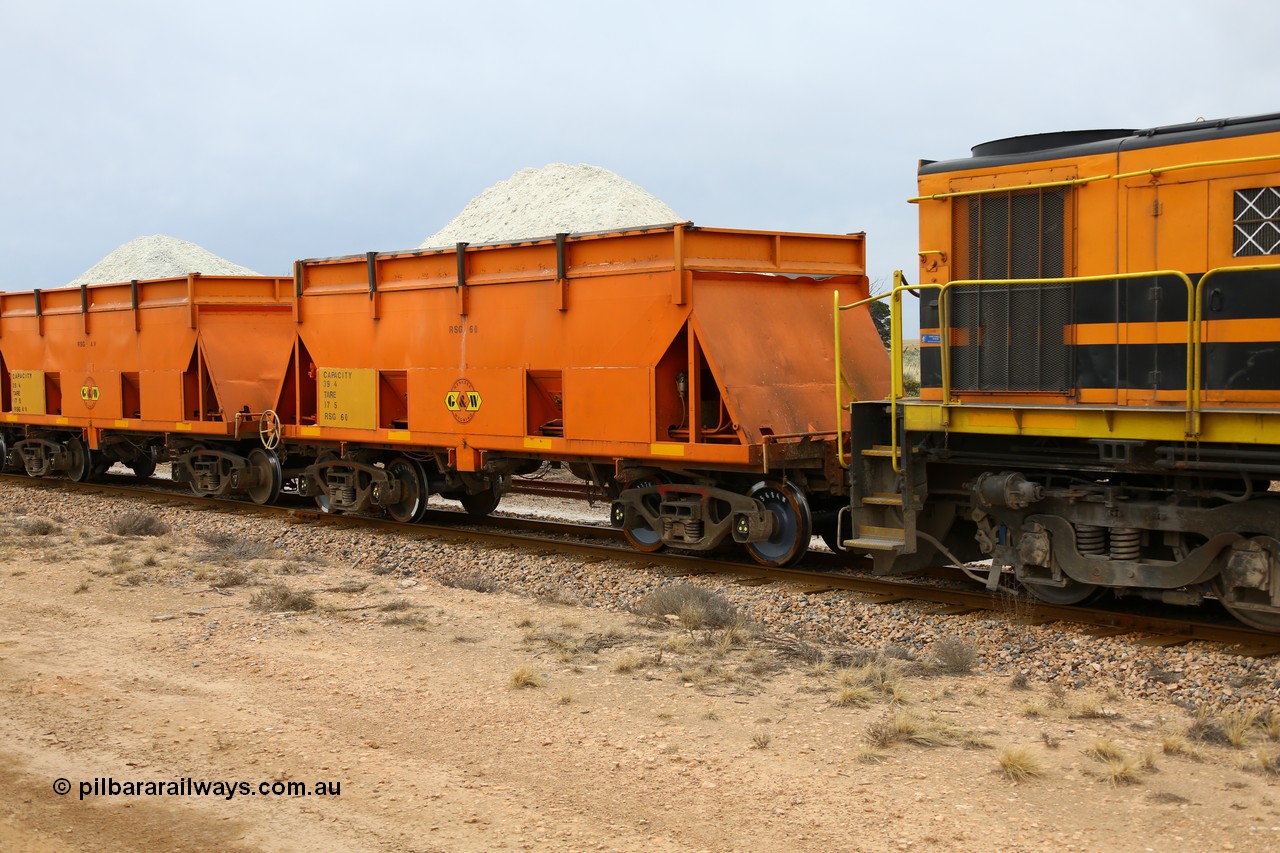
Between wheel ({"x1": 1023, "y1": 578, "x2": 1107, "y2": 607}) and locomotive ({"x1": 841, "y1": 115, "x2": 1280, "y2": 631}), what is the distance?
2 centimetres

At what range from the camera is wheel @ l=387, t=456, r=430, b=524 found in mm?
15461

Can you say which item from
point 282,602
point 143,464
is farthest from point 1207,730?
point 143,464

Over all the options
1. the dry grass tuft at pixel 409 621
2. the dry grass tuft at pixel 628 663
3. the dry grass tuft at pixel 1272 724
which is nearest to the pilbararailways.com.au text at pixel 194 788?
the dry grass tuft at pixel 628 663

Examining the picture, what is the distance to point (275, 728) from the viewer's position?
6.56 metres

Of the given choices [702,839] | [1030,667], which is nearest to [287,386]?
[1030,667]

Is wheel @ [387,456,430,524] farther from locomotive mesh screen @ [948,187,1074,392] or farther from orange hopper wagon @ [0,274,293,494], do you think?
locomotive mesh screen @ [948,187,1074,392]

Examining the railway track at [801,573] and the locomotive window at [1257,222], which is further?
the railway track at [801,573]

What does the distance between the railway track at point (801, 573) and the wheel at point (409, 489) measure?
22cm

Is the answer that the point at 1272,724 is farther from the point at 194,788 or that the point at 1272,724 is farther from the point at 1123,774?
the point at 194,788

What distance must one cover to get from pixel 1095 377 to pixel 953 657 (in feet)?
8.42

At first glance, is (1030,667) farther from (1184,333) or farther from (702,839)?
(702,839)

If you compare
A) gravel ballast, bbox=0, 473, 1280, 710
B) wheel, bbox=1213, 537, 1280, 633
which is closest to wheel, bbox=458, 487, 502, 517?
gravel ballast, bbox=0, 473, 1280, 710

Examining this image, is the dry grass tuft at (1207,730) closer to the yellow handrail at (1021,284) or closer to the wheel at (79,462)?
the yellow handrail at (1021,284)

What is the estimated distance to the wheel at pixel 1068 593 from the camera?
920cm
